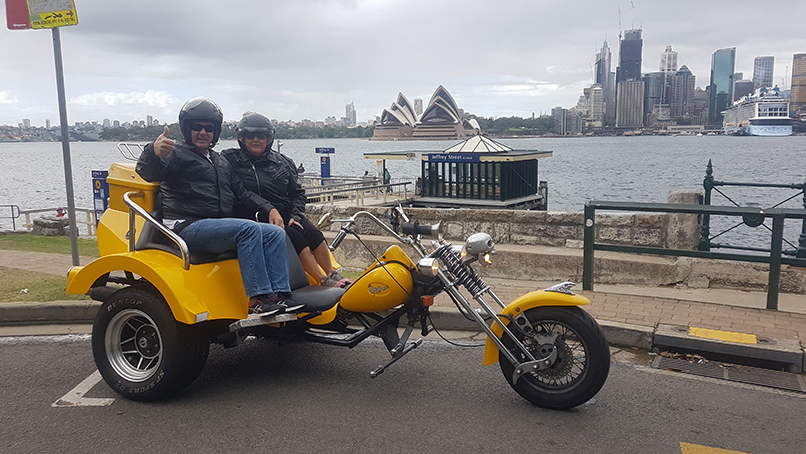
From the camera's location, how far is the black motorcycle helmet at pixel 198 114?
485 cm

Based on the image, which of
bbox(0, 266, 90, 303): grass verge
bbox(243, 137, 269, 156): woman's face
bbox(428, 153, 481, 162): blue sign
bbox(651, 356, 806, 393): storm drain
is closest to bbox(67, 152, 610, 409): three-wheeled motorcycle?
bbox(243, 137, 269, 156): woman's face

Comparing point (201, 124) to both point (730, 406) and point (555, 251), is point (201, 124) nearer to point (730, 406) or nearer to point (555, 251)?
point (730, 406)

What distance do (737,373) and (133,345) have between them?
184 inches

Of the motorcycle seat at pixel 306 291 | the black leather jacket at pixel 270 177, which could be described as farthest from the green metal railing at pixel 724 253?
the motorcycle seat at pixel 306 291

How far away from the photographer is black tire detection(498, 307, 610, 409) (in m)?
3.97

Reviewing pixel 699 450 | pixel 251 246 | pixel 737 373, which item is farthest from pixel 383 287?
pixel 737 373

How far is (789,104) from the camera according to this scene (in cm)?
12744

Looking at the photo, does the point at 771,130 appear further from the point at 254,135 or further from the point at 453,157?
the point at 254,135

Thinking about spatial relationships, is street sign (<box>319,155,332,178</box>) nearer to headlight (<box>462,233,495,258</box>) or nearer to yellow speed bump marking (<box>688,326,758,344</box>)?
yellow speed bump marking (<box>688,326,758,344</box>)

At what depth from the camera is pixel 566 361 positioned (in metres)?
4.09

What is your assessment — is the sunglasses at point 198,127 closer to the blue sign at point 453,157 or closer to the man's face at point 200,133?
the man's face at point 200,133

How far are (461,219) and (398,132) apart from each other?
9640 cm

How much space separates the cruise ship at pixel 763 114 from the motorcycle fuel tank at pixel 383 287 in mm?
145458

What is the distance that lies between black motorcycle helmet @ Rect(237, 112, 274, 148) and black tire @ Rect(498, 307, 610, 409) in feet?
8.55
